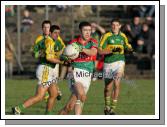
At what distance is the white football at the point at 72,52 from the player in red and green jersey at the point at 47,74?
89cm

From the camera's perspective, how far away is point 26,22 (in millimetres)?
39312

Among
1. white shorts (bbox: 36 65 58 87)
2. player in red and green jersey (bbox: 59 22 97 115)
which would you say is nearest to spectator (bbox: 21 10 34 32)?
white shorts (bbox: 36 65 58 87)

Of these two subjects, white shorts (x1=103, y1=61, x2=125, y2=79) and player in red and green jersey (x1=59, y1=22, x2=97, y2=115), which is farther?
white shorts (x1=103, y1=61, x2=125, y2=79)

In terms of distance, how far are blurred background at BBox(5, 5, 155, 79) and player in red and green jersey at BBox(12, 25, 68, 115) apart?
16099mm

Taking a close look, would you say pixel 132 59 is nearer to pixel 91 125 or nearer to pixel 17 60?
pixel 17 60

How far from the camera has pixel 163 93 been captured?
2177 cm

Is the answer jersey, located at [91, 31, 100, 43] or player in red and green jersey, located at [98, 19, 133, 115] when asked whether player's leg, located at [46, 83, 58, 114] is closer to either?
player in red and green jersey, located at [98, 19, 133, 115]

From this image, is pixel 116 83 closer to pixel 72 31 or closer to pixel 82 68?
pixel 82 68

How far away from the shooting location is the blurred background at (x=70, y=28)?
38562 millimetres

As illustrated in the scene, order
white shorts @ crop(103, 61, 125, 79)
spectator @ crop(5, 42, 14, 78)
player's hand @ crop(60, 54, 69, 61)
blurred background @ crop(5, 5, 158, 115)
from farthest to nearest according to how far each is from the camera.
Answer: spectator @ crop(5, 42, 14, 78), blurred background @ crop(5, 5, 158, 115), white shorts @ crop(103, 61, 125, 79), player's hand @ crop(60, 54, 69, 61)

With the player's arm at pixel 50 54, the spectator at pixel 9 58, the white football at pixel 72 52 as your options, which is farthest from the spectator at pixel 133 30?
the white football at pixel 72 52

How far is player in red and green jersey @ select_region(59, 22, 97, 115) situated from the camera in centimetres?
2005

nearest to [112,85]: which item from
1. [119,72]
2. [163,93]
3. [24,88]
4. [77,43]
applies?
[119,72]

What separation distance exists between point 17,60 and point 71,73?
18635 millimetres
